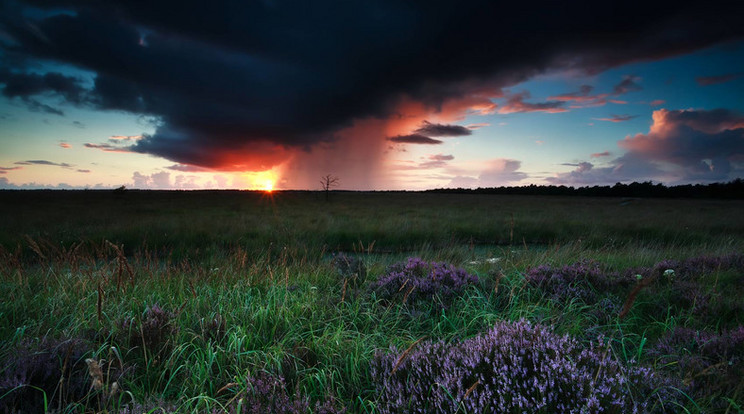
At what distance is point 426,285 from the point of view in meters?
4.91

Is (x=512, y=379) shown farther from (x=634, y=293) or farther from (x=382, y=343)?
(x=382, y=343)

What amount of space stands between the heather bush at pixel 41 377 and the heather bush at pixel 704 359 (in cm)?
450

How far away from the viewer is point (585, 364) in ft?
7.86

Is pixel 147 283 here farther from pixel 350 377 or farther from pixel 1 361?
pixel 350 377

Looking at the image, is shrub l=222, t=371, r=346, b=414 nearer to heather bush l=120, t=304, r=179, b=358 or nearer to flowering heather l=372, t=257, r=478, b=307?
heather bush l=120, t=304, r=179, b=358

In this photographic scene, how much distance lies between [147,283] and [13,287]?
1.79 metres

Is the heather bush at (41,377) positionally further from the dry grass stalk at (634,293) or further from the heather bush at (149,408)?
the dry grass stalk at (634,293)

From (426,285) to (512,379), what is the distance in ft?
8.62

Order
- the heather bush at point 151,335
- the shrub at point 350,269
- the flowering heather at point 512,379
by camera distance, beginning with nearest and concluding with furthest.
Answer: the flowering heather at point 512,379 → the heather bush at point 151,335 → the shrub at point 350,269

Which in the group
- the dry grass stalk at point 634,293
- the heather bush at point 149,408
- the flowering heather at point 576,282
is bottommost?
the heather bush at point 149,408

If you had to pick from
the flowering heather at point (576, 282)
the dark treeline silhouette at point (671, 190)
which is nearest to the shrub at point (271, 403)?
the flowering heather at point (576, 282)

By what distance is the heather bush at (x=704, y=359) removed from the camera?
2.52 meters

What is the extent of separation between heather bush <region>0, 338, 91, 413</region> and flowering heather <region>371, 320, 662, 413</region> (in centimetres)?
231

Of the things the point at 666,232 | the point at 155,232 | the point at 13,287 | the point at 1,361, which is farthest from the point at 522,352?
the point at 666,232
